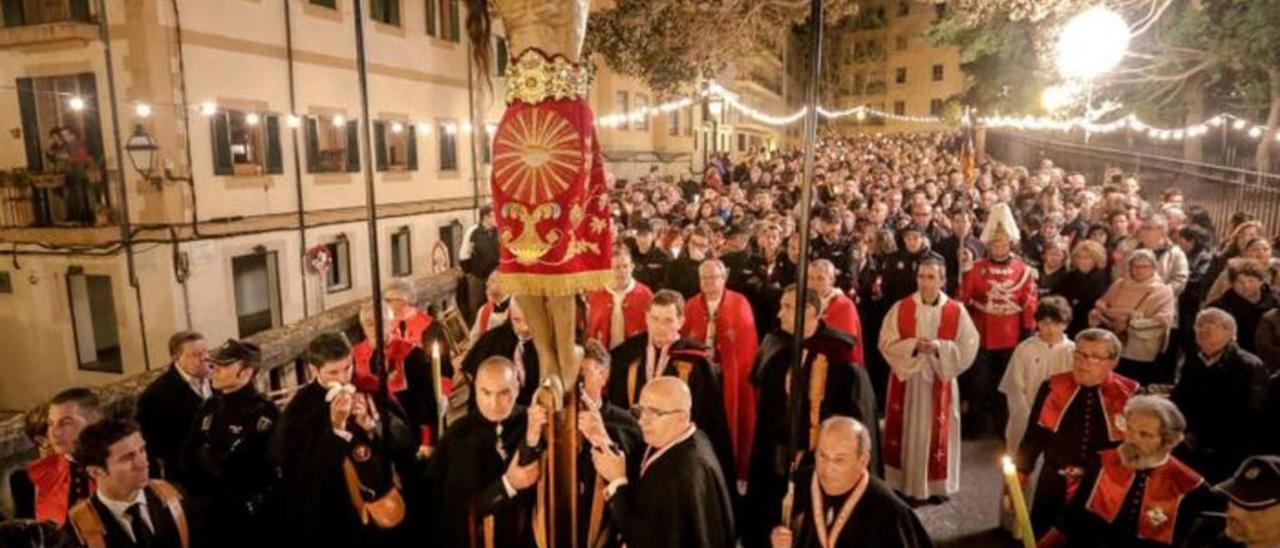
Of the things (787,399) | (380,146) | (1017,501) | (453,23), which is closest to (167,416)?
(787,399)

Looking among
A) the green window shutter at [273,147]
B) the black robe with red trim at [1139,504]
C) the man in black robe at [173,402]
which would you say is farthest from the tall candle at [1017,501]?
the green window shutter at [273,147]

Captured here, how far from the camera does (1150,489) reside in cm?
413

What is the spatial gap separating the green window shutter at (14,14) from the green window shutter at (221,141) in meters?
3.91

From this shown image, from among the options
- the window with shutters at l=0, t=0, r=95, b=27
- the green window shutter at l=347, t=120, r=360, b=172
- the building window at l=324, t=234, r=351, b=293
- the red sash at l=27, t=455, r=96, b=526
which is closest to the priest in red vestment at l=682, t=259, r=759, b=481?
the red sash at l=27, t=455, r=96, b=526

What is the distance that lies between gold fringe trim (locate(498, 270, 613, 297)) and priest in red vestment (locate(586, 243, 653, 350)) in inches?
169

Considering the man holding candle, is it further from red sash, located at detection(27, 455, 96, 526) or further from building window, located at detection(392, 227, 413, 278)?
building window, located at detection(392, 227, 413, 278)

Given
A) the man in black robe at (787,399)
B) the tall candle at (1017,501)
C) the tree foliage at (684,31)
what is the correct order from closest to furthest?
the tall candle at (1017,501) → the man in black robe at (787,399) → the tree foliage at (684,31)

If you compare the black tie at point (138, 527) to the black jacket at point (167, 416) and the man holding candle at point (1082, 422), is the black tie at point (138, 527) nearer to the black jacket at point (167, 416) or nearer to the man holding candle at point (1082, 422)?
the black jacket at point (167, 416)

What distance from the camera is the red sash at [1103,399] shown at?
194 inches

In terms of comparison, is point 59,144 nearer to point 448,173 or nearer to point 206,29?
point 206,29

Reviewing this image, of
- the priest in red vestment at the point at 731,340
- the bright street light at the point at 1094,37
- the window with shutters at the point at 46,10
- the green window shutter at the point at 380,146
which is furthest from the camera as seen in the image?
the green window shutter at the point at 380,146

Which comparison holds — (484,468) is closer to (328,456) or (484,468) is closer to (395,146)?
(328,456)

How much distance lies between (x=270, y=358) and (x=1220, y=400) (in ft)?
23.1

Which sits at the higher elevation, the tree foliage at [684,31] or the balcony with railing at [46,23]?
the balcony with railing at [46,23]
